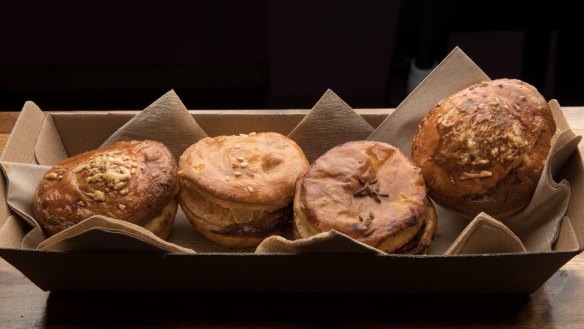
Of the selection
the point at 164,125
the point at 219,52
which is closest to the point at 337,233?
the point at 164,125

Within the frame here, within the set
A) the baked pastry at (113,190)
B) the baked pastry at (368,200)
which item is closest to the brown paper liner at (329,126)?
the baked pastry at (368,200)

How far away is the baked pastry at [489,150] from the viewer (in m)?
1.48

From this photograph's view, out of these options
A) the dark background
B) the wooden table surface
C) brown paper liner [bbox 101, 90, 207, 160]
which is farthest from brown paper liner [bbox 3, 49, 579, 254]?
the dark background

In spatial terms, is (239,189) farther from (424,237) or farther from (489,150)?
(489,150)

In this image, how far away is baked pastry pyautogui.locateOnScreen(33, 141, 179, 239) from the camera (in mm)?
1501

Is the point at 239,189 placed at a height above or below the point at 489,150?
below

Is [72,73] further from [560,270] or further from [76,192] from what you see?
[560,270]

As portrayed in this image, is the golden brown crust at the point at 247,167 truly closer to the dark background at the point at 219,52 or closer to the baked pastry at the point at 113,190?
the baked pastry at the point at 113,190

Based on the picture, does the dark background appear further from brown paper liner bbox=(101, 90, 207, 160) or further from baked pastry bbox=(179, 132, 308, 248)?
baked pastry bbox=(179, 132, 308, 248)

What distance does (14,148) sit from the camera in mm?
1672

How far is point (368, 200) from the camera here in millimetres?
1435

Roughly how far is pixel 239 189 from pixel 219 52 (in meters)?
2.34

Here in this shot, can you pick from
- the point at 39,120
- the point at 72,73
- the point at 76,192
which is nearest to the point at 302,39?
the point at 72,73

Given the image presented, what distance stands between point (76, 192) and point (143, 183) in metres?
0.15
